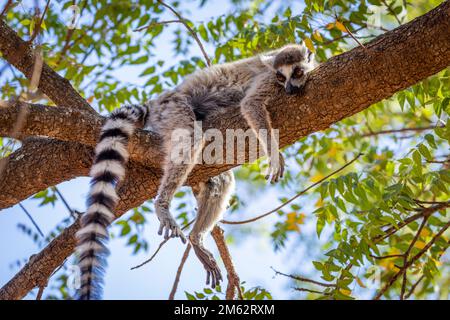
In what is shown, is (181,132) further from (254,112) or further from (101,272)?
(101,272)

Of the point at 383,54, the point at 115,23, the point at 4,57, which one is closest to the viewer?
the point at 383,54

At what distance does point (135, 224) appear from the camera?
23.9ft

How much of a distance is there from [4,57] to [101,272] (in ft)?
9.69

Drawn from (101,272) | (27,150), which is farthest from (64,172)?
(101,272)

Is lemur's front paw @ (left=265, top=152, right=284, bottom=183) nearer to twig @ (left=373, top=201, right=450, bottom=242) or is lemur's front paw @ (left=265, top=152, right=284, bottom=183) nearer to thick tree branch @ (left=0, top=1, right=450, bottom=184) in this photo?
thick tree branch @ (left=0, top=1, right=450, bottom=184)

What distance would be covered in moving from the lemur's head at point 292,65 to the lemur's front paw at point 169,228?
164 centimetres

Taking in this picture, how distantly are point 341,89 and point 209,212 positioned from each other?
2095 millimetres

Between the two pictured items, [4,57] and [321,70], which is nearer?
[321,70]

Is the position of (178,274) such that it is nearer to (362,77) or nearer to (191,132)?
(191,132)

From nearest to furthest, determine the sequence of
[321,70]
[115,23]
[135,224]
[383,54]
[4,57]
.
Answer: [383,54]
[321,70]
[4,57]
[135,224]
[115,23]

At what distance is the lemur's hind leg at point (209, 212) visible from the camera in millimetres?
5668

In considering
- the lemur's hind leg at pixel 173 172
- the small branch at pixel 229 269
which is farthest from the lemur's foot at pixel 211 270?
the lemur's hind leg at pixel 173 172

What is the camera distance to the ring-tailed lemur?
438 centimetres

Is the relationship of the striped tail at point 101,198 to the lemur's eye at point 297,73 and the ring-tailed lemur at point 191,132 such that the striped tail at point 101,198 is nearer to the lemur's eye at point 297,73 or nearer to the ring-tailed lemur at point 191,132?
the ring-tailed lemur at point 191,132
